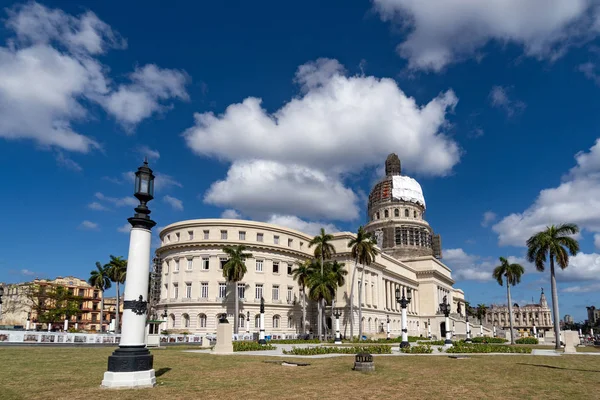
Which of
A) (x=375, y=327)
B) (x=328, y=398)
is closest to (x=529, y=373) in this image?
(x=328, y=398)

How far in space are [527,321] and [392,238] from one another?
11767cm

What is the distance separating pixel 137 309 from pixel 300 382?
20.2ft

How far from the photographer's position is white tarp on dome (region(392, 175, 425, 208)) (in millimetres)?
120369

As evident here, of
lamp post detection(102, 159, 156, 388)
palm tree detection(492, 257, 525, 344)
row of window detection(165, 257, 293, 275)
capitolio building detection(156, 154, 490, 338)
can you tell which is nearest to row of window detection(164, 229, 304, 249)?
capitolio building detection(156, 154, 490, 338)

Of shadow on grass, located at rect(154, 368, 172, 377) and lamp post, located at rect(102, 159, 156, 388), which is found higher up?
lamp post, located at rect(102, 159, 156, 388)

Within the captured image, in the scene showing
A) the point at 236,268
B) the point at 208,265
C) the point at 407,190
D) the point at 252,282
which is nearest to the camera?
the point at 236,268

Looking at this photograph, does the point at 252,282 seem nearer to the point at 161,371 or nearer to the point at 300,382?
the point at 161,371

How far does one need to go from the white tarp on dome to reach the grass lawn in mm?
100056

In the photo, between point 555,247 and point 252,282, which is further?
point 252,282

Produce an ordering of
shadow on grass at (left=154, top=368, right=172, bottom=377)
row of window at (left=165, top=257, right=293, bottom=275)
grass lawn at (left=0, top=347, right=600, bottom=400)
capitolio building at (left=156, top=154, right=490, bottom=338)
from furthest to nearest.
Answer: row of window at (left=165, top=257, right=293, bottom=275) → capitolio building at (left=156, top=154, right=490, bottom=338) → shadow on grass at (left=154, top=368, right=172, bottom=377) → grass lawn at (left=0, top=347, right=600, bottom=400)

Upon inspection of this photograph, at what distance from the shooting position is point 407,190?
4791 inches

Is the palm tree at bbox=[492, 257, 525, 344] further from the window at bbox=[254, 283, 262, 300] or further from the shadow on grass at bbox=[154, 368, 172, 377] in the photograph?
the shadow on grass at bbox=[154, 368, 172, 377]

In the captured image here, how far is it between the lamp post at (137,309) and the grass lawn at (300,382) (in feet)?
2.38

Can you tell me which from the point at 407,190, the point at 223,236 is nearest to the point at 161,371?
the point at 223,236
